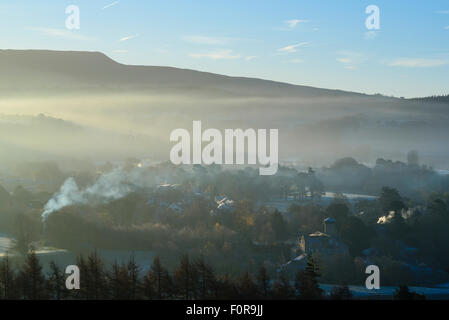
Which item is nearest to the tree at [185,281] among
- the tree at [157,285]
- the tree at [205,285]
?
the tree at [205,285]

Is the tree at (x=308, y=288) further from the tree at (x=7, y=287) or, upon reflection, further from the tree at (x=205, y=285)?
the tree at (x=7, y=287)

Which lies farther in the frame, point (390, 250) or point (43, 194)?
point (43, 194)

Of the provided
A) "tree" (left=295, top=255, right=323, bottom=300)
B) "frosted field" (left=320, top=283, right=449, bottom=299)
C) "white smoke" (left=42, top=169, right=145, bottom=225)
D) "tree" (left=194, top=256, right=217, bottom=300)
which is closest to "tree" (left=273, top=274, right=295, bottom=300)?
"tree" (left=295, top=255, right=323, bottom=300)

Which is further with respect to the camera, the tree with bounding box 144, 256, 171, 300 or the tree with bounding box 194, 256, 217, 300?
the tree with bounding box 144, 256, 171, 300

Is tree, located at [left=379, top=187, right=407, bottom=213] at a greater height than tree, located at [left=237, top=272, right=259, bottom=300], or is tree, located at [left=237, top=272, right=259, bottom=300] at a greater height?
tree, located at [left=379, top=187, right=407, bottom=213]

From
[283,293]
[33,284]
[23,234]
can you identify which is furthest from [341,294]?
[23,234]

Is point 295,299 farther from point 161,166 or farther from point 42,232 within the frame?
point 161,166

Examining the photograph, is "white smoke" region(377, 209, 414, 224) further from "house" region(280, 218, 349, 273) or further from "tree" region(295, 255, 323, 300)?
"tree" region(295, 255, 323, 300)
